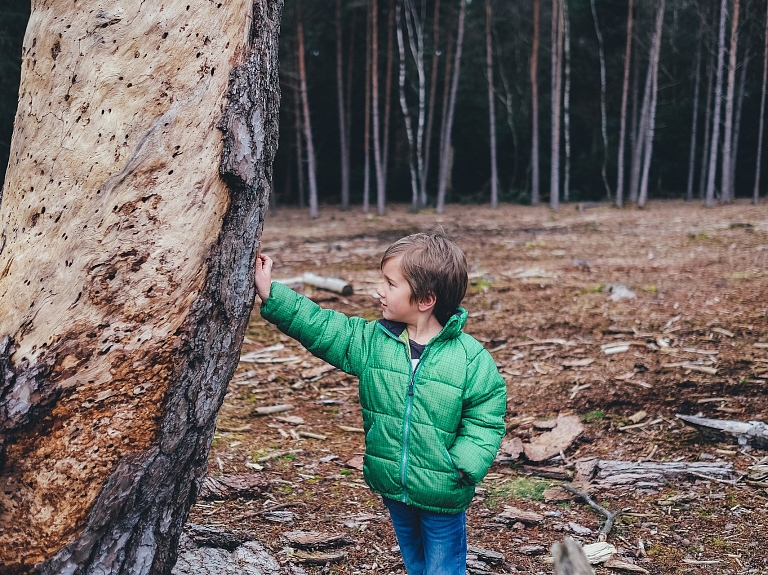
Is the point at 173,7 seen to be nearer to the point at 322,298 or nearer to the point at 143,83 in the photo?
the point at 143,83

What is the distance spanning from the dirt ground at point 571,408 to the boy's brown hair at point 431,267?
1357mm

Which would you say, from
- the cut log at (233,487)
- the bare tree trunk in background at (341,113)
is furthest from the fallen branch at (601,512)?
the bare tree trunk in background at (341,113)

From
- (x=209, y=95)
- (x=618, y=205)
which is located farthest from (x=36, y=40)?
→ (x=618, y=205)

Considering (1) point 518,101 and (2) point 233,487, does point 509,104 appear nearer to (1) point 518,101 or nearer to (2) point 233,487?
(1) point 518,101

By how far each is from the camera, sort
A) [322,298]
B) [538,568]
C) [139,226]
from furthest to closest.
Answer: [322,298], [538,568], [139,226]

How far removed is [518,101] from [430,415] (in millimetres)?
31372

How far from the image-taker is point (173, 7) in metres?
2.22

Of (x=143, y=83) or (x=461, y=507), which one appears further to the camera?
(x=461, y=507)

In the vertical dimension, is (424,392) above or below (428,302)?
below

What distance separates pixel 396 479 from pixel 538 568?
1077 mm

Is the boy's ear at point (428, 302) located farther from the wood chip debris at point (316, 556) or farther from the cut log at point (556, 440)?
the cut log at point (556, 440)

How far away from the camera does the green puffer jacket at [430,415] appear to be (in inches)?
95.9

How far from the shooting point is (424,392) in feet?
8.07

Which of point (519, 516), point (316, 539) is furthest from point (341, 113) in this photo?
point (316, 539)
